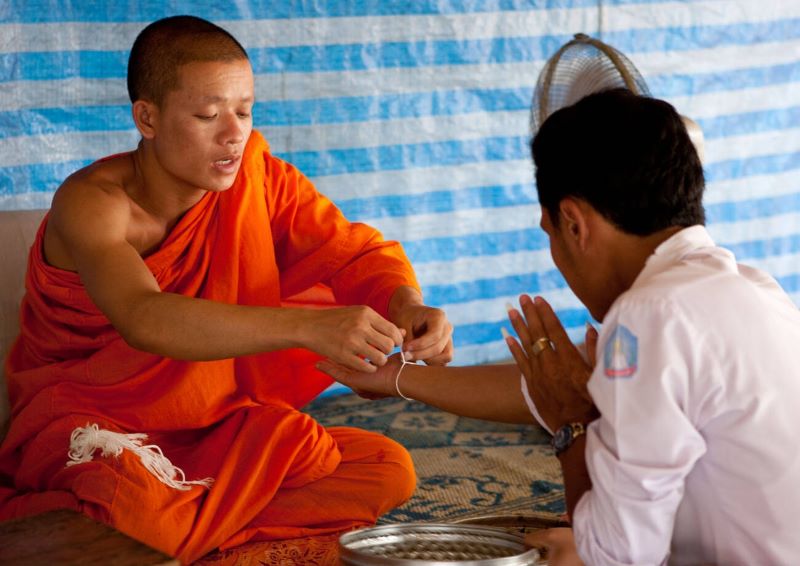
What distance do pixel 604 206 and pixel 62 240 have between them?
1.51m

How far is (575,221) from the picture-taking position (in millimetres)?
1745

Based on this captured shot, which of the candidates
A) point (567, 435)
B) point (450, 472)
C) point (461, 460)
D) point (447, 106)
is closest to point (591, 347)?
point (567, 435)

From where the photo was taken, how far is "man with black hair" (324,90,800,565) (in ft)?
4.94

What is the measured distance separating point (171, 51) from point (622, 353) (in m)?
1.55

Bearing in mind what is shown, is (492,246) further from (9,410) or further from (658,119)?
(658,119)

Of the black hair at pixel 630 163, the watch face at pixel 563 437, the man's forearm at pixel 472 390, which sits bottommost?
the man's forearm at pixel 472 390

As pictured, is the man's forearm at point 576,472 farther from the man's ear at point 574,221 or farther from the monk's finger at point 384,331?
the monk's finger at point 384,331

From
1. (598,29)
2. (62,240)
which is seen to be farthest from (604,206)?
(598,29)

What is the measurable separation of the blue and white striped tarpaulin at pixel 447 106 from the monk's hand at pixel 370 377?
209cm

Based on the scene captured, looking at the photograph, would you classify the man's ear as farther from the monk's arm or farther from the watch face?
the monk's arm

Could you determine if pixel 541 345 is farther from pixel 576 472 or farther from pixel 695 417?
pixel 695 417

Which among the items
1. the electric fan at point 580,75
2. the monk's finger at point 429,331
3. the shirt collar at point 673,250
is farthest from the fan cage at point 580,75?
the shirt collar at point 673,250

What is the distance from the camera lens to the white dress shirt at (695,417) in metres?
1.50

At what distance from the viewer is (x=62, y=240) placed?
2.61m
